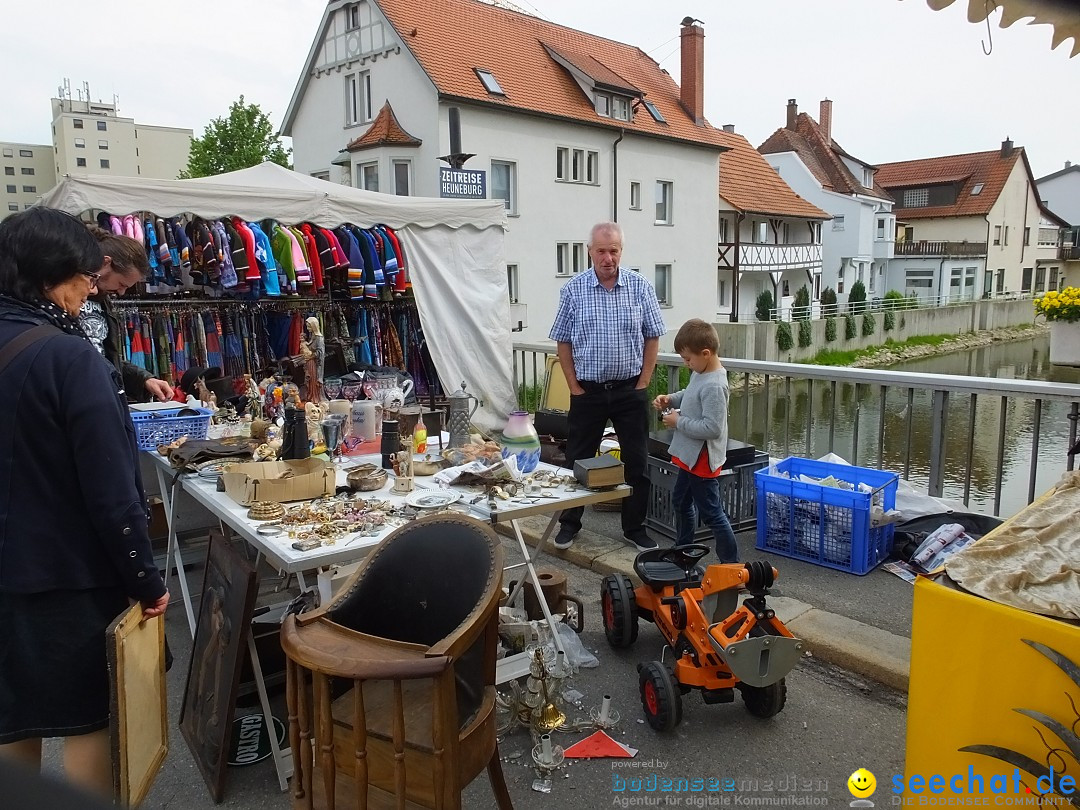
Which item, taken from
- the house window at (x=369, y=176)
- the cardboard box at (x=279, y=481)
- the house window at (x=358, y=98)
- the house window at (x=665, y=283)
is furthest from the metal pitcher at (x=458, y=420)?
the house window at (x=665, y=283)

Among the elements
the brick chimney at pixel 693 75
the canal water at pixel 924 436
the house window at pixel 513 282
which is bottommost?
the canal water at pixel 924 436

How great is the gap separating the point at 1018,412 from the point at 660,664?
36.0 ft

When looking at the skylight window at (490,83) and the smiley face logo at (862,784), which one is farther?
the skylight window at (490,83)

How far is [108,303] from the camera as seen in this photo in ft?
13.6

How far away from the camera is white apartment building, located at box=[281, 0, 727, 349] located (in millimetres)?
18516

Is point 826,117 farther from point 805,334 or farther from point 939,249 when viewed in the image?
point 805,334

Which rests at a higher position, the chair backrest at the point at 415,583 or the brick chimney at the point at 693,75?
the brick chimney at the point at 693,75

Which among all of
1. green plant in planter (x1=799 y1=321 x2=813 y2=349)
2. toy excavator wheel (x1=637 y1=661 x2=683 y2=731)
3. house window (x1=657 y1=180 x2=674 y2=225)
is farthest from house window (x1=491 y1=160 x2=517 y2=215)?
toy excavator wheel (x1=637 y1=661 x2=683 y2=731)

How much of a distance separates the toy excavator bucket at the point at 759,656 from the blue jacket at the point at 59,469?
1.80m

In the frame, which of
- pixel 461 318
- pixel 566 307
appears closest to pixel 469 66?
pixel 461 318

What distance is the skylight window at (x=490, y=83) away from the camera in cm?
1911

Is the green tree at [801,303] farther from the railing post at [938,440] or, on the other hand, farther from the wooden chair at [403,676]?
the wooden chair at [403,676]

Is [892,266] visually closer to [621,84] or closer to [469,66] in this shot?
[621,84]

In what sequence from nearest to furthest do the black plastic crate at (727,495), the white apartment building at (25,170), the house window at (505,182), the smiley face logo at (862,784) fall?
the smiley face logo at (862,784) → the black plastic crate at (727,495) → the house window at (505,182) → the white apartment building at (25,170)
